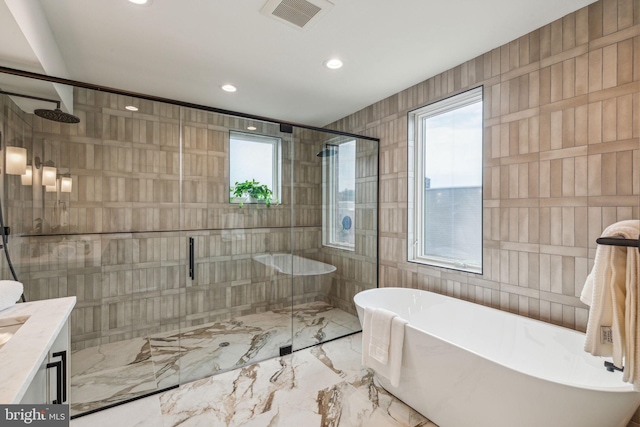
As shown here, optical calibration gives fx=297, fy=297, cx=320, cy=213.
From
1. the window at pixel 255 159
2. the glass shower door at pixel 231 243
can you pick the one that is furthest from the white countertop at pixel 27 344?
the window at pixel 255 159

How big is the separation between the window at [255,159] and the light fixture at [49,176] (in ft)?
3.83

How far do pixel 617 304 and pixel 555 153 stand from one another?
1.27m

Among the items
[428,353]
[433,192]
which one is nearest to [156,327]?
[428,353]

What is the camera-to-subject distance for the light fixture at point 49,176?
1.93m

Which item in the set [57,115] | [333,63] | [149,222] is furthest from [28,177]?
[333,63]

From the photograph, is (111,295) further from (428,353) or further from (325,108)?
(325,108)

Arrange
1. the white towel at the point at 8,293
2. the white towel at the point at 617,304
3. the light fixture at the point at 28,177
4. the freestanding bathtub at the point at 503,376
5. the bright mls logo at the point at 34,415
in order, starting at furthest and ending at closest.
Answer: the light fixture at the point at 28,177 < the freestanding bathtub at the point at 503,376 < the white towel at the point at 8,293 < the white towel at the point at 617,304 < the bright mls logo at the point at 34,415

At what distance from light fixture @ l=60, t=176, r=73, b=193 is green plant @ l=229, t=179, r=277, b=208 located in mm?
1089

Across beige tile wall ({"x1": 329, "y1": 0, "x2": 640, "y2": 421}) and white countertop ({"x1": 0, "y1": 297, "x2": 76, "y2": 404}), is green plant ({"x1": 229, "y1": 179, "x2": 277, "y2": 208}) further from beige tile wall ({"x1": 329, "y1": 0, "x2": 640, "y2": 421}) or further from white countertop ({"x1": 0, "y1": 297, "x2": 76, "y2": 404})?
beige tile wall ({"x1": 329, "y1": 0, "x2": 640, "y2": 421})

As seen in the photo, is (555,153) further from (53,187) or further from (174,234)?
(53,187)

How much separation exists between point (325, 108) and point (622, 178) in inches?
110

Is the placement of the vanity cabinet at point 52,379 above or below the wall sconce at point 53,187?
below

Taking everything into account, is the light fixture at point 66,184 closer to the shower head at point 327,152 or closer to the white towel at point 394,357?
the shower head at point 327,152

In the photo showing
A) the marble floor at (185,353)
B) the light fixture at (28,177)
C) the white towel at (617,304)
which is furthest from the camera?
the marble floor at (185,353)
